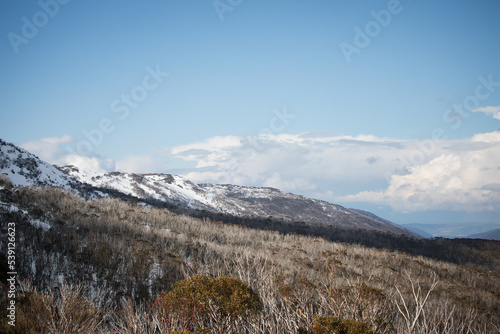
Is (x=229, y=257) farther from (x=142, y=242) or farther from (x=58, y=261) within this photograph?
(x=58, y=261)

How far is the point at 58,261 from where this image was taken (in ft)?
25.7

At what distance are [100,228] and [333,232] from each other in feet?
75.9

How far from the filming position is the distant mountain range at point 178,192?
25.4m

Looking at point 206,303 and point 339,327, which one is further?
point 206,303

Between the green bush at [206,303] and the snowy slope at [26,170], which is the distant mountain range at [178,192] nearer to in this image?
the snowy slope at [26,170]

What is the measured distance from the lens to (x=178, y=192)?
6838 centimetres

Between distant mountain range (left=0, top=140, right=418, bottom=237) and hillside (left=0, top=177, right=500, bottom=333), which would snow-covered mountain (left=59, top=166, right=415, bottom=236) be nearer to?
distant mountain range (left=0, top=140, right=418, bottom=237)

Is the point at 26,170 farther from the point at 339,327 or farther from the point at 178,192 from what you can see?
the point at 178,192

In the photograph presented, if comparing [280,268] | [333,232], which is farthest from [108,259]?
[333,232]

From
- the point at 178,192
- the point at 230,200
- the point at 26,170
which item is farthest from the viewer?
the point at 230,200

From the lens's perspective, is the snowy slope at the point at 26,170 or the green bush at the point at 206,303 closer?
the green bush at the point at 206,303

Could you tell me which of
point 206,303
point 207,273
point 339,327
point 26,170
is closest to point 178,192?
point 26,170

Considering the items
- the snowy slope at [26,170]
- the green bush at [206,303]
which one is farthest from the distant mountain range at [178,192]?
the green bush at [206,303]

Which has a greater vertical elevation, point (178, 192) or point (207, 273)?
point (178, 192)
